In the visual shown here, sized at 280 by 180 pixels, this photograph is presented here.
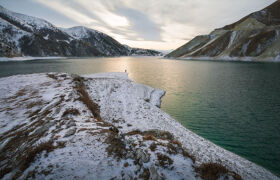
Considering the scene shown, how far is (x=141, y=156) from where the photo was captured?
22.2 feet

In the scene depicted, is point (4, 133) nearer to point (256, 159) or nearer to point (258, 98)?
point (256, 159)

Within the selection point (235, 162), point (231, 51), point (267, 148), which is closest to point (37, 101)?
point (235, 162)

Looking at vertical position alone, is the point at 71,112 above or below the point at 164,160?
below

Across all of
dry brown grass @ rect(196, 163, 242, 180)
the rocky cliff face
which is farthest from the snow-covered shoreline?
the rocky cliff face

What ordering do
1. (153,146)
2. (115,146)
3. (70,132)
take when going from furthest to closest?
1. (70,132)
2. (153,146)
3. (115,146)

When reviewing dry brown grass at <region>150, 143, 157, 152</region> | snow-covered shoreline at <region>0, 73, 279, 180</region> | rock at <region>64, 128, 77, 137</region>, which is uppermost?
dry brown grass at <region>150, 143, 157, 152</region>

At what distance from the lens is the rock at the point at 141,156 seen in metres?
6.55

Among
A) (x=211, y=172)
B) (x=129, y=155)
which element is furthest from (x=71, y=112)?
(x=211, y=172)

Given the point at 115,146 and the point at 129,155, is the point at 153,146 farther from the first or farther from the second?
the point at 115,146

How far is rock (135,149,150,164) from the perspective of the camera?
21.5ft

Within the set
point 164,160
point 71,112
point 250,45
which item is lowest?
point 71,112

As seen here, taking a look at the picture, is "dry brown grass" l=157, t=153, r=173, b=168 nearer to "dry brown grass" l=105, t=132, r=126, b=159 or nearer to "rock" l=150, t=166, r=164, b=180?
"rock" l=150, t=166, r=164, b=180

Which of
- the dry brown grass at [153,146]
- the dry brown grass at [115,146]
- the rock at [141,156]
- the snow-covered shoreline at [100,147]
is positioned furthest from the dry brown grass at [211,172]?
the dry brown grass at [115,146]

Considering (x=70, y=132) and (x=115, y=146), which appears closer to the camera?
(x=115, y=146)
